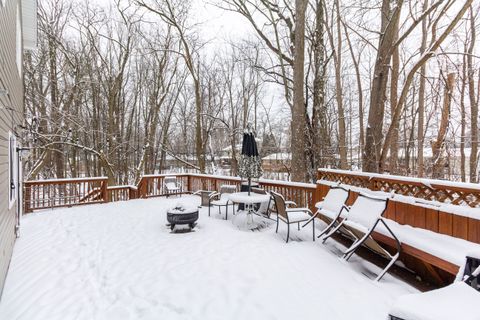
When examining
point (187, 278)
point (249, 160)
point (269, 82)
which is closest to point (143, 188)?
point (249, 160)

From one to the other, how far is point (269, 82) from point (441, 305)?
12145 mm

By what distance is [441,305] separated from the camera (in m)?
1.93

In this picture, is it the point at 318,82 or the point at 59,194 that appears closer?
the point at 59,194

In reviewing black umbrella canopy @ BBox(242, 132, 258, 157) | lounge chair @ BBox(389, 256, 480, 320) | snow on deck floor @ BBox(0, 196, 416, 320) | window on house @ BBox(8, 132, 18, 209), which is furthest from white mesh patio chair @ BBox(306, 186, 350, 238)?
window on house @ BBox(8, 132, 18, 209)

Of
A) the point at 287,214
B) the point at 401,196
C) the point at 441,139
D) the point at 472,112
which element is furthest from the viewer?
the point at 472,112

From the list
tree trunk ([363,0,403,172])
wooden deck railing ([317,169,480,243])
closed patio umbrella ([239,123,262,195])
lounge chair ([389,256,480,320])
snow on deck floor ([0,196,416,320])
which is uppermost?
tree trunk ([363,0,403,172])

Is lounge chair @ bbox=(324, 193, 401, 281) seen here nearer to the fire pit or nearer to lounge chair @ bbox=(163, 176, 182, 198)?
the fire pit

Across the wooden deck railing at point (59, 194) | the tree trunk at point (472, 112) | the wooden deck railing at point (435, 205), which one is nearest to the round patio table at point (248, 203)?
the wooden deck railing at point (435, 205)

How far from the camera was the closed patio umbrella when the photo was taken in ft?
21.1

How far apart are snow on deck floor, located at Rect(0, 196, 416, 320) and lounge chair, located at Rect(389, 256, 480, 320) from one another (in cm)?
87

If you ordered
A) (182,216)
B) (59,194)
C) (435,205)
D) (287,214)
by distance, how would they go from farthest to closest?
(59,194) < (182,216) < (287,214) < (435,205)

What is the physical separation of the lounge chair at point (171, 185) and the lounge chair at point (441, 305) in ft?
27.9

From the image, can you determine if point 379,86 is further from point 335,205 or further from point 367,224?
point 367,224

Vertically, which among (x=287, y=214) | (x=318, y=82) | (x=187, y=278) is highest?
(x=318, y=82)
